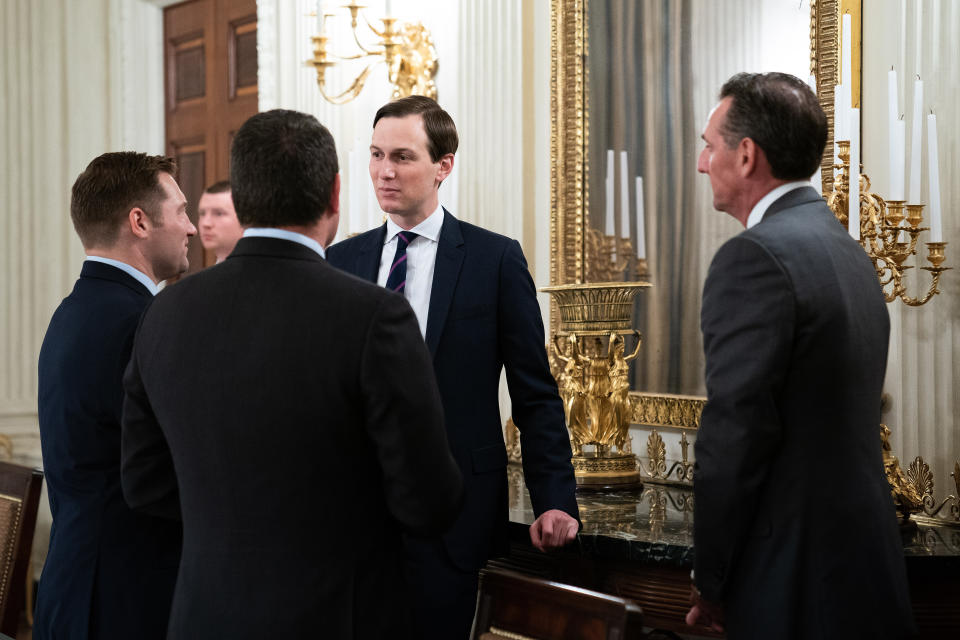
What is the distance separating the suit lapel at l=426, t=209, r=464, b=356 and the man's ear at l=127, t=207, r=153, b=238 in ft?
2.13

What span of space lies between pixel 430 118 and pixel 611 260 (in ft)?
3.49

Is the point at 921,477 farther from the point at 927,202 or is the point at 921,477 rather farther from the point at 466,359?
the point at 466,359

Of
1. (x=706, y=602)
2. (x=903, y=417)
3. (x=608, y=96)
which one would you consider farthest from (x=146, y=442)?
(x=608, y=96)

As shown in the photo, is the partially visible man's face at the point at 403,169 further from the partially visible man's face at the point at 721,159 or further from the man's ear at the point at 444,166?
the partially visible man's face at the point at 721,159

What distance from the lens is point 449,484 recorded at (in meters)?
1.64

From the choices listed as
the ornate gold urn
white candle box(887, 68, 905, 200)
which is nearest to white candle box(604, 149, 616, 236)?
the ornate gold urn

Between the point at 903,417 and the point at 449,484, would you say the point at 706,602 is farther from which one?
the point at 903,417

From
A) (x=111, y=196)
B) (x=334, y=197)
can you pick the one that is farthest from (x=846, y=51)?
(x=111, y=196)

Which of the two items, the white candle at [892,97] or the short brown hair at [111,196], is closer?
the short brown hair at [111,196]

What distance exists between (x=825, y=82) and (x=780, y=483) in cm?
142

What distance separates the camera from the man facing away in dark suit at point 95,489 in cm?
212

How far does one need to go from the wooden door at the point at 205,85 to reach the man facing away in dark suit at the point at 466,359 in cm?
283

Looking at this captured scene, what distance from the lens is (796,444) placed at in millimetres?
1785

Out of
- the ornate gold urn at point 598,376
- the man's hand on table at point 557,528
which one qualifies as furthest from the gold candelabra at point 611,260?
the man's hand on table at point 557,528
